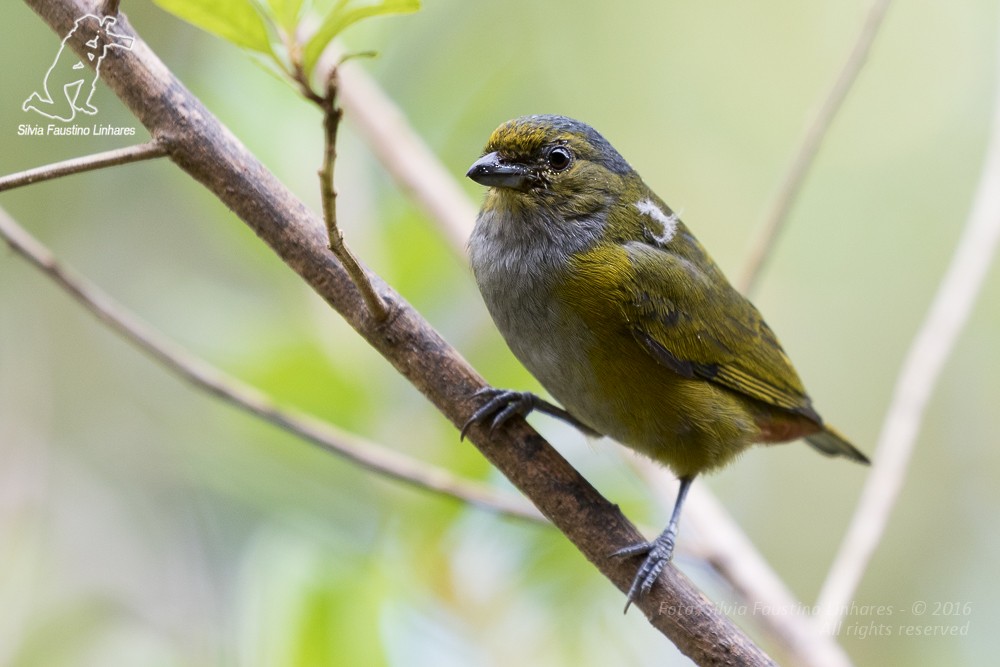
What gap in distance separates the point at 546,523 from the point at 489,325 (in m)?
1.00

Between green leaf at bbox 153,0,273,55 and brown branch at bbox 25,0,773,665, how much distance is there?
1.31 ft

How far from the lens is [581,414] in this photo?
9.55 ft

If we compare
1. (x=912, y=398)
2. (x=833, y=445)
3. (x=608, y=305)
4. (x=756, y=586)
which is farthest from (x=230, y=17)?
(x=833, y=445)

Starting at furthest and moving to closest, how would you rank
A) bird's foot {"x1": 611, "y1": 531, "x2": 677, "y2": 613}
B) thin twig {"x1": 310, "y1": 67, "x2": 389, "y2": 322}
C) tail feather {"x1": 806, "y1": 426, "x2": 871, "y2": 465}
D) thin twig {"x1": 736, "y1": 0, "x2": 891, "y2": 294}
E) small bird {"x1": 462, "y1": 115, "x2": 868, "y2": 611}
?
tail feather {"x1": 806, "y1": 426, "x2": 871, "y2": 465} → thin twig {"x1": 736, "y1": 0, "x2": 891, "y2": 294} → small bird {"x1": 462, "y1": 115, "x2": 868, "y2": 611} → bird's foot {"x1": 611, "y1": 531, "x2": 677, "y2": 613} → thin twig {"x1": 310, "y1": 67, "x2": 389, "y2": 322}

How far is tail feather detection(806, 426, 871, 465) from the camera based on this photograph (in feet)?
11.5

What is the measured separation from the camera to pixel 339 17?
1.51 m

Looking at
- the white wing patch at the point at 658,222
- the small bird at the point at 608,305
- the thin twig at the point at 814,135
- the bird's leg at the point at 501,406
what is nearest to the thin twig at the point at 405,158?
the small bird at the point at 608,305

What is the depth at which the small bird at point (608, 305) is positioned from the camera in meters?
2.74

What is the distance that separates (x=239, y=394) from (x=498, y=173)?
945 millimetres

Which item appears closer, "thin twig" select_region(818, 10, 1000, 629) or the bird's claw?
the bird's claw

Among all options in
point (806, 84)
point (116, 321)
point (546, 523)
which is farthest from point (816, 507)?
point (116, 321)

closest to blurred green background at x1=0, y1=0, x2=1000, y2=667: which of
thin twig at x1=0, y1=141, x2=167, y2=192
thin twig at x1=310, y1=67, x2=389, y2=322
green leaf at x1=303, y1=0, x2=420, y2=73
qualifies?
thin twig at x1=0, y1=141, x2=167, y2=192

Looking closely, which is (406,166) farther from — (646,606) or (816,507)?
(816,507)

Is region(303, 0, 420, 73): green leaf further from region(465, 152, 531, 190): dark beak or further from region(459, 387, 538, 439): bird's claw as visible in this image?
region(465, 152, 531, 190): dark beak
